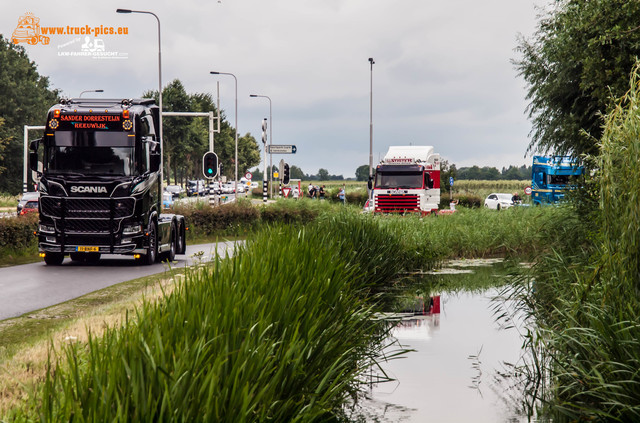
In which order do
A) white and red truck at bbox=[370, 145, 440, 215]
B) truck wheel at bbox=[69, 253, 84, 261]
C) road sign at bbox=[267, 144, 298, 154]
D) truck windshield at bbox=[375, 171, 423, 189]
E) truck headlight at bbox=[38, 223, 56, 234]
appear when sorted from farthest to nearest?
road sign at bbox=[267, 144, 298, 154]
truck windshield at bbox=[375, 171, 423, 189]
white and red truck at bbox=[370, 145, 440, 215]
truck wheel at bbox=[69, 253, 84, 261]
truck headlight at bbox=[38, 223, 56, 234]

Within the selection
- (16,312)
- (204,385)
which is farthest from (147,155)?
(204,385)

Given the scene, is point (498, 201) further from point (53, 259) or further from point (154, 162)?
point (53, 259)

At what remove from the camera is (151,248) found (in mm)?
19891

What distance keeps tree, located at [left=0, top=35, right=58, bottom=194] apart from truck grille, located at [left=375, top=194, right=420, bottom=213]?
4973cm

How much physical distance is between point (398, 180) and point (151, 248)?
52.5 ft

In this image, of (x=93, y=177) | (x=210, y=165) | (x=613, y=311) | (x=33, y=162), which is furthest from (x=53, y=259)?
(x=613, y=311)

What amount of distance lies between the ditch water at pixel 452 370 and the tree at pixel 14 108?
67.3 metres

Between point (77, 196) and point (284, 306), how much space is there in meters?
13.2

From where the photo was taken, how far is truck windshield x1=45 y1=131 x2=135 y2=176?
18266 mm

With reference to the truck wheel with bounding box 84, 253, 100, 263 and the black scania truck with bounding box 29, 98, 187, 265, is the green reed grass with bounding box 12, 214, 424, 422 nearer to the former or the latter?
the black scania truck with bounding box 29, 98, 187, 265

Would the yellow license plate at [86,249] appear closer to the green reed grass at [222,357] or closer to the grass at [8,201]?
the green reed grass at [222,357]

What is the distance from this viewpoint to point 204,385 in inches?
153

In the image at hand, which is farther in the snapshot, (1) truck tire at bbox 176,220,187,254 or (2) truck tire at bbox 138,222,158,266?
(1) truck tire at bbox 176,220,187,254

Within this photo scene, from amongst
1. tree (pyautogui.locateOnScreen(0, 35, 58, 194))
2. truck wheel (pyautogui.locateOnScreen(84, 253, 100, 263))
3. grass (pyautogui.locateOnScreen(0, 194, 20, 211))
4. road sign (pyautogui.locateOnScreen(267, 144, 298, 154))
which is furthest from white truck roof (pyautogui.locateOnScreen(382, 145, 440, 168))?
tree (pyautogui.locateOnScreen(0, 35, 58, 194))
